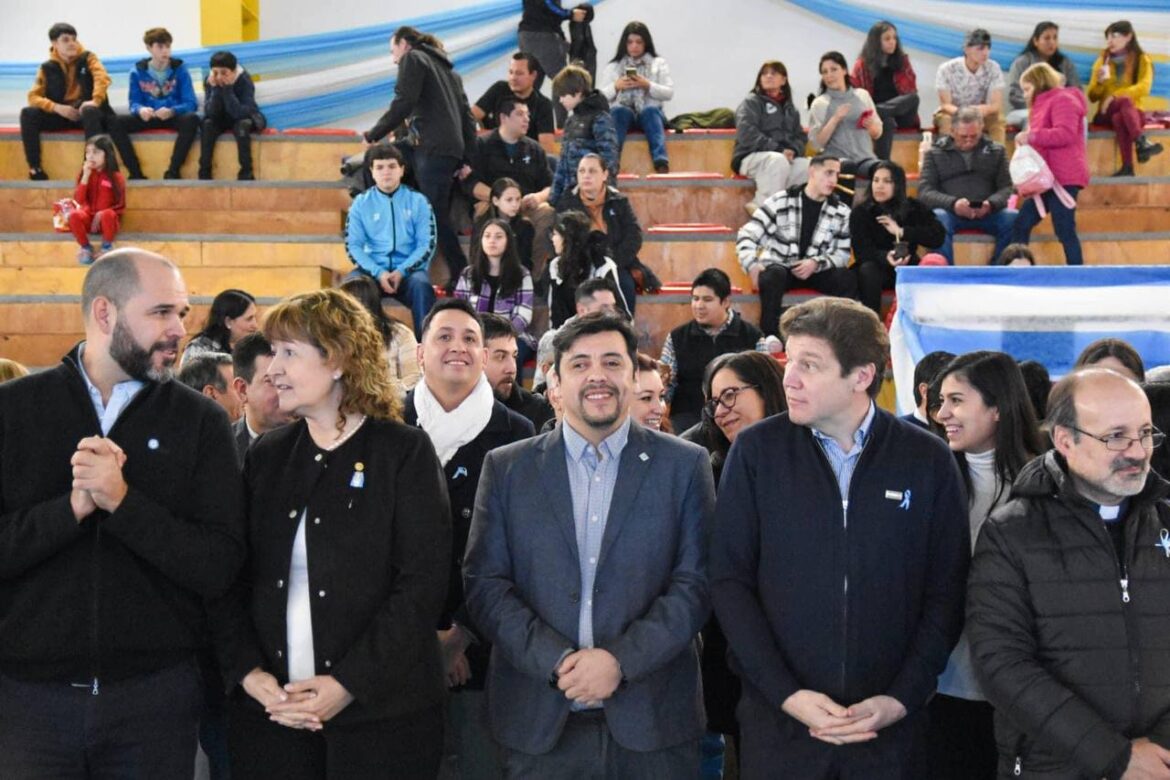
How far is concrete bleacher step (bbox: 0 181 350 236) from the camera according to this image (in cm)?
1045

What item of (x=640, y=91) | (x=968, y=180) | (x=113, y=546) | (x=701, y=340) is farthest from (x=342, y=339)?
(x=640, y=91)

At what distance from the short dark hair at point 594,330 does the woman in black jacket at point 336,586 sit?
1.52 feet

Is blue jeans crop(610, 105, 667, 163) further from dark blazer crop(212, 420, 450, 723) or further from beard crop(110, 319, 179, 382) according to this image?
beard crop(110, 319, 179, 382)

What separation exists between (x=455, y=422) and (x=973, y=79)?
30.3ft

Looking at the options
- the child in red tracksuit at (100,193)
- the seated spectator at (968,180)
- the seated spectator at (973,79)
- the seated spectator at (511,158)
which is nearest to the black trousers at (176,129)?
the child in red tracksuit at (100,193)

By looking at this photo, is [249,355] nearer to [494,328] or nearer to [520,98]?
[494,328]

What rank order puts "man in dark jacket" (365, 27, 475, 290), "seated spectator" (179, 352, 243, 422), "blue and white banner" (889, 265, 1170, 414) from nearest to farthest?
"seated spectator" (179, 352, 243, 422) → "blue and white banner" (889, 265, 1170, 414) → "man in dark jacket" (365, 27, 475, 290)

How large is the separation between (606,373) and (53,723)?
5.05ft

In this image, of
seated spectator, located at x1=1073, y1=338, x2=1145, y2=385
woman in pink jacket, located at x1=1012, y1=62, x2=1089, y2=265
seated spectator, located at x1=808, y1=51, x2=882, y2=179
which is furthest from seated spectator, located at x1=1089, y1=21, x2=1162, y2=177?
seated spectator, located at x1=1073, y1=338, x2=1145, y2=385

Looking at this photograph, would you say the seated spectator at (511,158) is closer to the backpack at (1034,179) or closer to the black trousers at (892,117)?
the black trousers at (892,117)

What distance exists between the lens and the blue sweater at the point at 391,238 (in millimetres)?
8242

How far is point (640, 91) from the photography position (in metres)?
11.1

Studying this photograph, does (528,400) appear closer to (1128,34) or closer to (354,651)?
(354,651)

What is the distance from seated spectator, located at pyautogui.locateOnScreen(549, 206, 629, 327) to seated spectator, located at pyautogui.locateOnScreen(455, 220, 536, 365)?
17 centimetres
